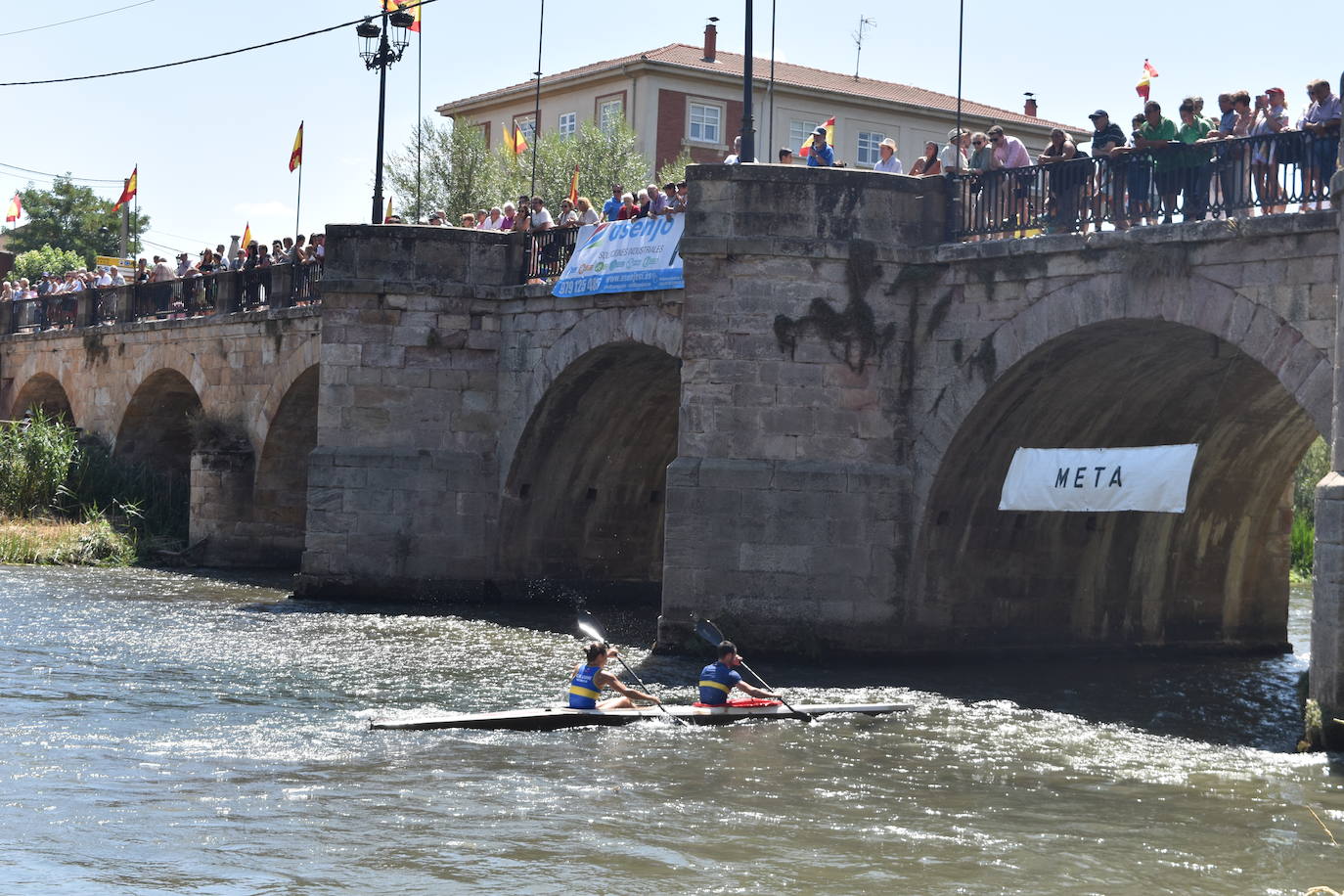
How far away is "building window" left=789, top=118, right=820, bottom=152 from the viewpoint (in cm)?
5494

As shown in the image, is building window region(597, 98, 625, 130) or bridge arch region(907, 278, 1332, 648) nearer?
bridge arch region(907, 278, 1332, 648)

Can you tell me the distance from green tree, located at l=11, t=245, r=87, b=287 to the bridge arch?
52107 mm

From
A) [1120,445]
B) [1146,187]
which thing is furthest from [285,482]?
[1146,187]

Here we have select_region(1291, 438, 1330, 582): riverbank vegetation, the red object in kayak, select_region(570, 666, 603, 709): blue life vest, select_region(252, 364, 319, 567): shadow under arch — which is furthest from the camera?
select_region(1291, 438, 1330, 582): riverbank vegetation

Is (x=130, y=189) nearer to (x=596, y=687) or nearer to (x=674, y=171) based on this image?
(x=674, y=171)

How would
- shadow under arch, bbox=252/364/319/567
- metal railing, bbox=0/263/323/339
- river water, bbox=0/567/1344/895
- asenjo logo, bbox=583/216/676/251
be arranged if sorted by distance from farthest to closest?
shadow under arch, bbox=252/364/319/567 < metal railing, bbox=0/263/323/339 < asenjo logo, bbox=583/216/676/251 < river water, bbox=0/567/1344/895

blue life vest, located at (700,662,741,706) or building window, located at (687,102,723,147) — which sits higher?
building window, located at (687,102,723,147)

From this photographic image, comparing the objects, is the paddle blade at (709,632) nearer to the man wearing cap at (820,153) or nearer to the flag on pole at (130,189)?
the man wearing cap at (820,153)

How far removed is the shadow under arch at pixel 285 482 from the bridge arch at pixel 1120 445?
1352 cm

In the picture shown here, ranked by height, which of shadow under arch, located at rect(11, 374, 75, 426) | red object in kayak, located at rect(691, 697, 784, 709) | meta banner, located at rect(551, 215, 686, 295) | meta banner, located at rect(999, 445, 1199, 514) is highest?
meta banner, located at rect(551, 215, 686, 295)

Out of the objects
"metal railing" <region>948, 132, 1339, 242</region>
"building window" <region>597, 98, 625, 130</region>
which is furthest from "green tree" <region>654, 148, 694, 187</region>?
"metal railing" <region>948, 132, 1339, 242</region>

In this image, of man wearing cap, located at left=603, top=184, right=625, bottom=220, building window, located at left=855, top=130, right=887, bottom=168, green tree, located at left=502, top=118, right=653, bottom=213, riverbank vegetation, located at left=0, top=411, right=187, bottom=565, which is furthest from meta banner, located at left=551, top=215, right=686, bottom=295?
building window, located at left=855, top=130, right=887, bottom=168

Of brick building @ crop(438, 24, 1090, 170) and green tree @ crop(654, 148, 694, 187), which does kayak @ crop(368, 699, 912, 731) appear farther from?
brick building @ crop(438, 24, 1090, 170)

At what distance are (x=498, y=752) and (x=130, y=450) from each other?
23.4 meters
